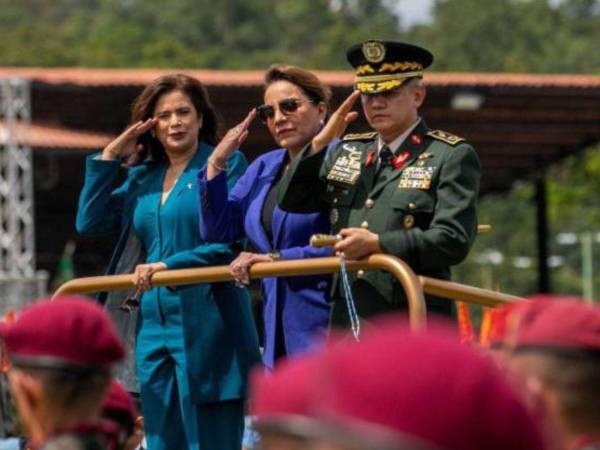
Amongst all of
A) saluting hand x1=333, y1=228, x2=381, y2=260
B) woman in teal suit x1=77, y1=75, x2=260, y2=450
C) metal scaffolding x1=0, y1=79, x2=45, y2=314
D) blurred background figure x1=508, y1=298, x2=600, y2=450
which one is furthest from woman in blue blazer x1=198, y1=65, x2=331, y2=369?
metal scaffolding x1=0, y1=79, x2=45, y2=314

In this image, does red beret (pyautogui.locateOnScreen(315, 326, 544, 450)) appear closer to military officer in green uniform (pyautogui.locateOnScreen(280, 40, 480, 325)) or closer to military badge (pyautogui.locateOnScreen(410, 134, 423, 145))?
military officer in green uniform (pyautogui.locateOnScreen(280, 40, 480, 325))

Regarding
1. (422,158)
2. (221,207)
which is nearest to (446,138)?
(422,158)

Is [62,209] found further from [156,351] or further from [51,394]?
[51,394]

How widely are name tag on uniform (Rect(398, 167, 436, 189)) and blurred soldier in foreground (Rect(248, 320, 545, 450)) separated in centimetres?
357

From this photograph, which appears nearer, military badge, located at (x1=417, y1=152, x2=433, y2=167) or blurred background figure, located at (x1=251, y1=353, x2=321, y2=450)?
blurred background figure, located at (x1=251, y1=353, x2=321, y2=450)

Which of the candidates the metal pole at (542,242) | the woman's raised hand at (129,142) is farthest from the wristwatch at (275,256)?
the metal pole at (542,242)

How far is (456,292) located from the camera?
18.9 ft

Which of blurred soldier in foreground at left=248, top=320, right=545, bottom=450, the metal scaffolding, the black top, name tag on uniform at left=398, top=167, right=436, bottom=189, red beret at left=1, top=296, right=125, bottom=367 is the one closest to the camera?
blurred soldier in foreground at left=248, top=320, right=545, bottom=450

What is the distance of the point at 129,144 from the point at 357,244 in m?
1.59

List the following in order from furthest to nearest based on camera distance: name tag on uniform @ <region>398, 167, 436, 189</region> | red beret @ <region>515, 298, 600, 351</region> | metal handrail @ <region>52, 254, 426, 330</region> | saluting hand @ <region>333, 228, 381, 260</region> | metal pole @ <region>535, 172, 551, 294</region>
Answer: metal pole @ <region>535, 172, 551, 294</region>, name tag on uniform @ <region>398, 167, 436, 189</region>, saluting hand @ <region>333, 228, 381, 260</region>, metal handrail @ <region>52, 254, 426, 330</region>, red beret @ <region>515, 298, 600, 351</region>

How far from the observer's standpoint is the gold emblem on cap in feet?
20.5

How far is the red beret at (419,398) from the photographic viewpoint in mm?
2475

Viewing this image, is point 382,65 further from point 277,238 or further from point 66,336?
point 66,336

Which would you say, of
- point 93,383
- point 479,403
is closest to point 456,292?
point 93,383
